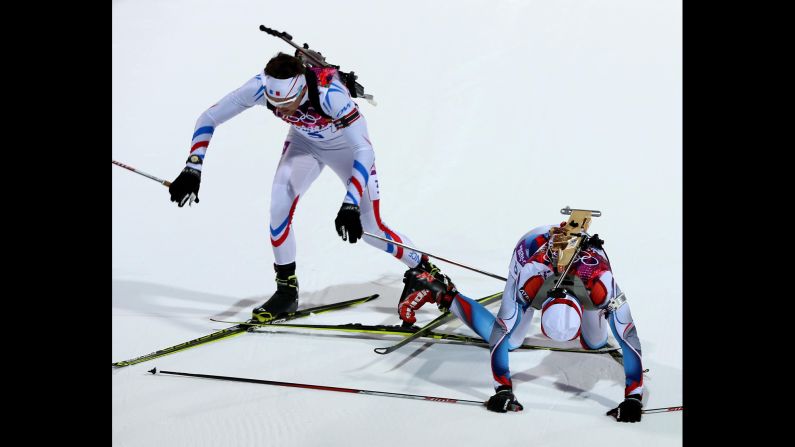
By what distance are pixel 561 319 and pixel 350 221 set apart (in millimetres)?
1664

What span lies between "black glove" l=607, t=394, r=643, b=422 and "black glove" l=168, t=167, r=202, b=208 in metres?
2.83

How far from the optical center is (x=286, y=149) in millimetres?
6168

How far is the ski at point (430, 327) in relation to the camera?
533 centimetres

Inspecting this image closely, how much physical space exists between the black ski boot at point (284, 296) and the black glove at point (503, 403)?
207 cm

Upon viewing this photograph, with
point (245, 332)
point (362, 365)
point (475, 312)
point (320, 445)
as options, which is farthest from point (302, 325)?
point (320, 445)

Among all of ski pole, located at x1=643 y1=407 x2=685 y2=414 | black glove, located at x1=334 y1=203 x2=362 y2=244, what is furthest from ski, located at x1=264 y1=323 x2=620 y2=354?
ski pole, located at x1=643 y1=407 x2=685 y2=414

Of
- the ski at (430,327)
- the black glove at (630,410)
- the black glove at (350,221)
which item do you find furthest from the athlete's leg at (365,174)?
the black glove at (630,410)

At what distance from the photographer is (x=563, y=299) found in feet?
13.9

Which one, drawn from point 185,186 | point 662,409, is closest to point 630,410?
point 662,409

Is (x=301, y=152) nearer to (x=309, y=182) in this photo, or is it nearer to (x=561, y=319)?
(x=309, y=182)

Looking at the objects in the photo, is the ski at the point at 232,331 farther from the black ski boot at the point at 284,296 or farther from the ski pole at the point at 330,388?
the ski pole at the point at 330,388

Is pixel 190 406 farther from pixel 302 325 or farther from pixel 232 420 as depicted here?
pixel 302 325

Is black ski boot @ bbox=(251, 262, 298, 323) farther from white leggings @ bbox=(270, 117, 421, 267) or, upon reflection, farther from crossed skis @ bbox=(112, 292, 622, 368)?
white leggings @ bbox=(270, 117, 421, 267)

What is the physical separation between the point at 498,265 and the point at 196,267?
94.2 inches
